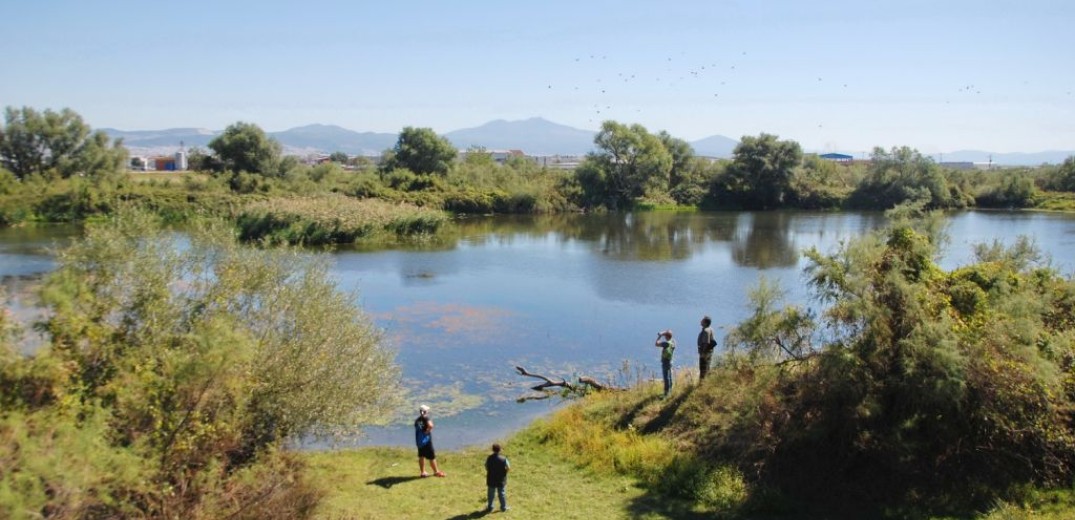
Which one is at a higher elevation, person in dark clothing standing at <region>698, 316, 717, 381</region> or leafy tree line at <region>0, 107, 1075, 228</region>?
leafy tree line at <region>0, 107, 1075, 228</region>

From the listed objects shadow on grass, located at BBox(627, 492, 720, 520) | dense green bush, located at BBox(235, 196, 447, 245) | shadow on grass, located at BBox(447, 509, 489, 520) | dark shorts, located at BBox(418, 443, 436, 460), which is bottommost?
shadow on grass, located at BBox(627, 492, 720, 520)

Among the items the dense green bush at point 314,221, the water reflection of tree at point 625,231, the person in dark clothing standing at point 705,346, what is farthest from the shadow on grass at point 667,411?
the dense green bush at point 314,221

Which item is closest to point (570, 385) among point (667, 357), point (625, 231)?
point (667, 357)

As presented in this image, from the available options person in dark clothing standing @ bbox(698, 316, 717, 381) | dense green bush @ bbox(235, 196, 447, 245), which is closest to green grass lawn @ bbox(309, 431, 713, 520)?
person in dark clothing standing @ bbox(698, 316, 717, 381)

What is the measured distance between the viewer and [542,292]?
129 ft

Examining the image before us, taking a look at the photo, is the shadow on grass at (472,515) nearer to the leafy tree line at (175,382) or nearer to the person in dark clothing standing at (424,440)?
the person in dark clothing standing at (424,440)

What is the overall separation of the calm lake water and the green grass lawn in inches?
42.6

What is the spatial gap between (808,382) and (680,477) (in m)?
3.57

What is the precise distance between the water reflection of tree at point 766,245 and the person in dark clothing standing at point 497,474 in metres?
34.7

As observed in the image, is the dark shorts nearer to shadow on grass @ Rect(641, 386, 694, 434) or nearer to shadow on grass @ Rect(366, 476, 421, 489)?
shadow on grass @ Rect(366, 476, 421, 489)

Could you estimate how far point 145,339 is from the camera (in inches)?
496

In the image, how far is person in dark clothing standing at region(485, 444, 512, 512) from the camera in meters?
14.0

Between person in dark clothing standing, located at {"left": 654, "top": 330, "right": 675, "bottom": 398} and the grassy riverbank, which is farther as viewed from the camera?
person in dark clothing standing, located at {"left": 654, "top": 330, "right": 675, "bottom": 398}

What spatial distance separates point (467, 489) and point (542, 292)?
2366 centimetres
